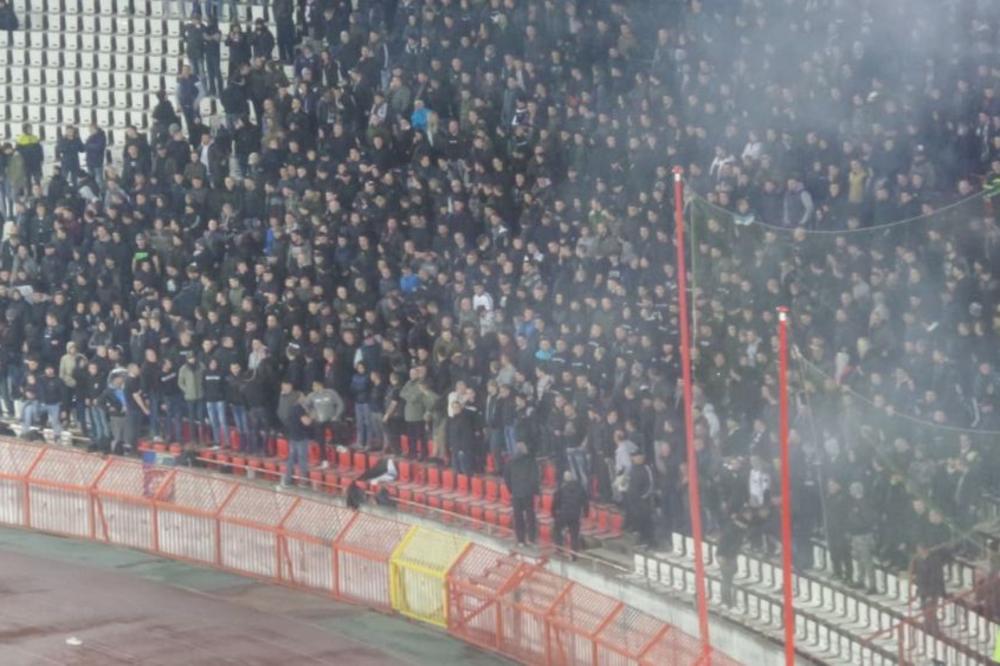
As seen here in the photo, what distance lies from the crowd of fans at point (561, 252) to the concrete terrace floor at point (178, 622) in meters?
2.76

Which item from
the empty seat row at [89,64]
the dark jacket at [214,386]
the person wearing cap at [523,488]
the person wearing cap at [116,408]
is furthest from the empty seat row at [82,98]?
the person wearing cap at [523,488]

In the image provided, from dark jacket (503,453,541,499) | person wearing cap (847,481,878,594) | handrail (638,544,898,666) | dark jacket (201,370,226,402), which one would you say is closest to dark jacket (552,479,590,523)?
dark jacket (503,453,541,499)

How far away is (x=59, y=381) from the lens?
104 feet

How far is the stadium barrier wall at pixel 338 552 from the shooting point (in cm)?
2302

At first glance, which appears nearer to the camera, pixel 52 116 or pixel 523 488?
pixel 523 488

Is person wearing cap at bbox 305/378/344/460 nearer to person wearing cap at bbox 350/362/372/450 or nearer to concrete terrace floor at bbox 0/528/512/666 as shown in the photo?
person wearing cap at bbox 350/362/372/450

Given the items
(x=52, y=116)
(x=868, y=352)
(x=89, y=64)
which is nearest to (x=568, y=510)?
(x=868, y=352)

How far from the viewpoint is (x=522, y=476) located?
26.0 metres

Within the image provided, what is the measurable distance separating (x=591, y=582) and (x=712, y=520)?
1.70 metres

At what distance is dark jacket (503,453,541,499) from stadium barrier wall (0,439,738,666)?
3.04 feet

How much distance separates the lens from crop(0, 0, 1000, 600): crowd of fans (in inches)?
966

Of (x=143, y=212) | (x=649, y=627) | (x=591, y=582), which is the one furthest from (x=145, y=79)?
(x=649, y=627)

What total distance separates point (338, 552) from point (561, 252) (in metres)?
5.36

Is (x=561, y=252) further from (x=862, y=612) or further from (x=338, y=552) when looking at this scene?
(x=862, y=612)
